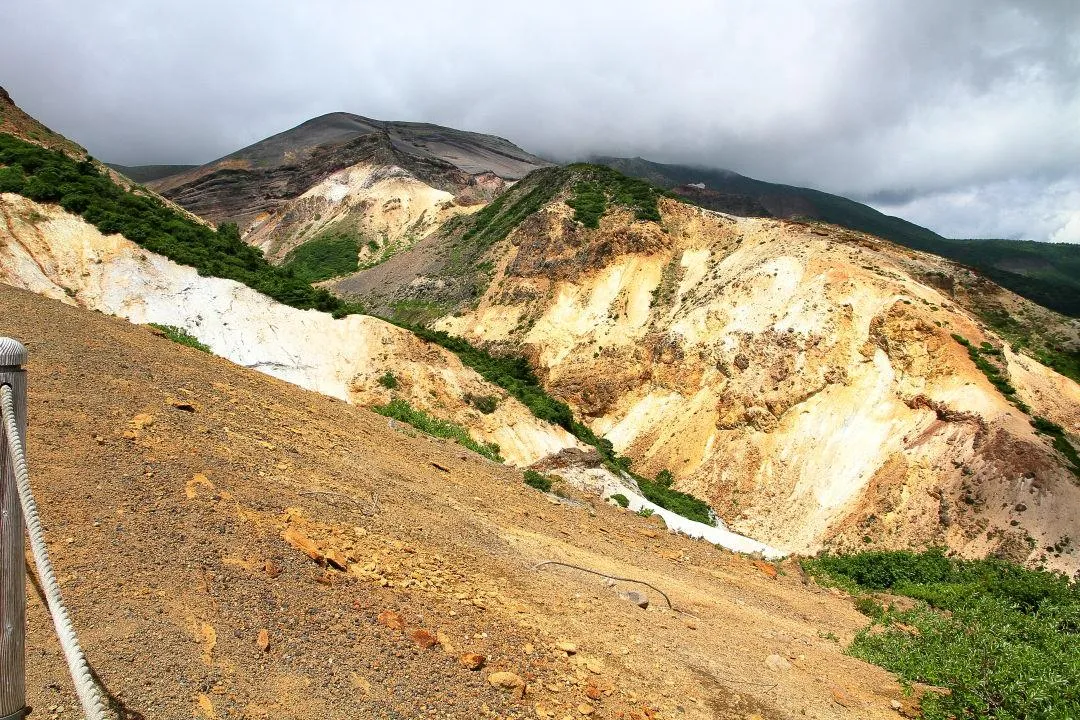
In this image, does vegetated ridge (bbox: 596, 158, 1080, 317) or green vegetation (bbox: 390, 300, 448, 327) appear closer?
green vegetation (bbox: 390, 300, 448, 327)

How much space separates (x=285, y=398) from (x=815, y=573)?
13535 millimetres

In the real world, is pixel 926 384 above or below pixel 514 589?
above

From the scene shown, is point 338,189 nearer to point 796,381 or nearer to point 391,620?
point 796,381

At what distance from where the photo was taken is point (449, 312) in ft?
132

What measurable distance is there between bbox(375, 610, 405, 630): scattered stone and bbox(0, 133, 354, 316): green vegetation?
18.3 m

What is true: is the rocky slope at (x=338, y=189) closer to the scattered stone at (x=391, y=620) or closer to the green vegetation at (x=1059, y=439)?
the green vegetation at (x=1059, y=439)

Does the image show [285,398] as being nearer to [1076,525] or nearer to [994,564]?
[994,564]

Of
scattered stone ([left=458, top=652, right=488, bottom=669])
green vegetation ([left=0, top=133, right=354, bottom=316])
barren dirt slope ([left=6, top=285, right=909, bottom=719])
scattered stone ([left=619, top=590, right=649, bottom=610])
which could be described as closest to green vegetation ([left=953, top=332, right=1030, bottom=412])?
barren dirt slope ([left=6, top=285, right=909, bottom=719])

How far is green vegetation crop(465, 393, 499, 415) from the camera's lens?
22250mm

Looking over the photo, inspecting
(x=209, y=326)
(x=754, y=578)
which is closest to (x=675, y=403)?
(x=754, y=578)

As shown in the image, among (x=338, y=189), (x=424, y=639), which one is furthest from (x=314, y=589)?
(x=338, y=189)

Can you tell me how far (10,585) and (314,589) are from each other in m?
2.73

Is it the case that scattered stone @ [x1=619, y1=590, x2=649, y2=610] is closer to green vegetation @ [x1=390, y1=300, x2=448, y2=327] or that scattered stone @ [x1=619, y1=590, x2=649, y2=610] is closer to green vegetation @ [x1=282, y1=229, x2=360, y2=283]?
green vegetation @ [x1=390, y1=300, x2=448, y2=327]

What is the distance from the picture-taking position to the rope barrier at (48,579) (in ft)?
8.51
